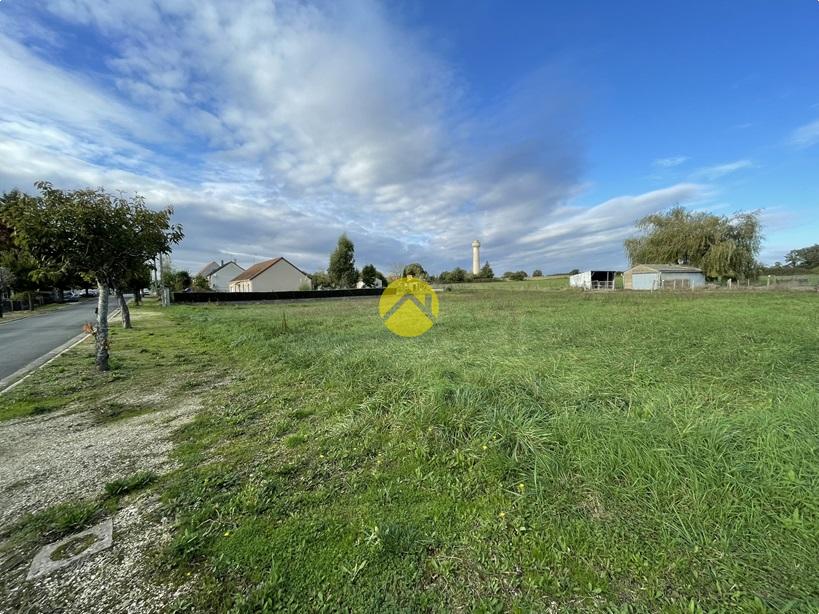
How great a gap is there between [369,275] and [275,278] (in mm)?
16131

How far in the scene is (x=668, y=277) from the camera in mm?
38250

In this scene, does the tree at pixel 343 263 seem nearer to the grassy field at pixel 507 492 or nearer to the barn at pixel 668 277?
the barn at pixel 668 277

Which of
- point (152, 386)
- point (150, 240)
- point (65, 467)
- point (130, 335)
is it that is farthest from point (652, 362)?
point (130, 335)

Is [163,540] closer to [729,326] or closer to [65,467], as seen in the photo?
[65,467]

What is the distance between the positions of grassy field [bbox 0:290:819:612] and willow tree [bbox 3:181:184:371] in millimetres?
2927

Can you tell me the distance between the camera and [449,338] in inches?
365

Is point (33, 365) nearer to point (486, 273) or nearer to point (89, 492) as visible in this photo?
point (89, 492)

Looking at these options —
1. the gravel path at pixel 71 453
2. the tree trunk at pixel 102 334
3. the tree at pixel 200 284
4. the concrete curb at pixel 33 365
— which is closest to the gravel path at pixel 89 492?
the gravel path at pixel 71 453

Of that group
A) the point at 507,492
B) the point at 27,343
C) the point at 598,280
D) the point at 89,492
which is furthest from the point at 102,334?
the point at 598,280

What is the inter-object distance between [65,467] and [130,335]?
468 inches

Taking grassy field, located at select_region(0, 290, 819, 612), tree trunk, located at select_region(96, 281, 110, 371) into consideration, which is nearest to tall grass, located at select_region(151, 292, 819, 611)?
grassy field, located at select_region(0, 290, 819, 612)

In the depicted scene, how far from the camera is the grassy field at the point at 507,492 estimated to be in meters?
1.86

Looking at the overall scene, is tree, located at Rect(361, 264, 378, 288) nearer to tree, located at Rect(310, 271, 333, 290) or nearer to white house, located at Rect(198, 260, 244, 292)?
tree, located at Rect(310, 271, 333, 290)

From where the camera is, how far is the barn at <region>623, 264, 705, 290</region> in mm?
37750
